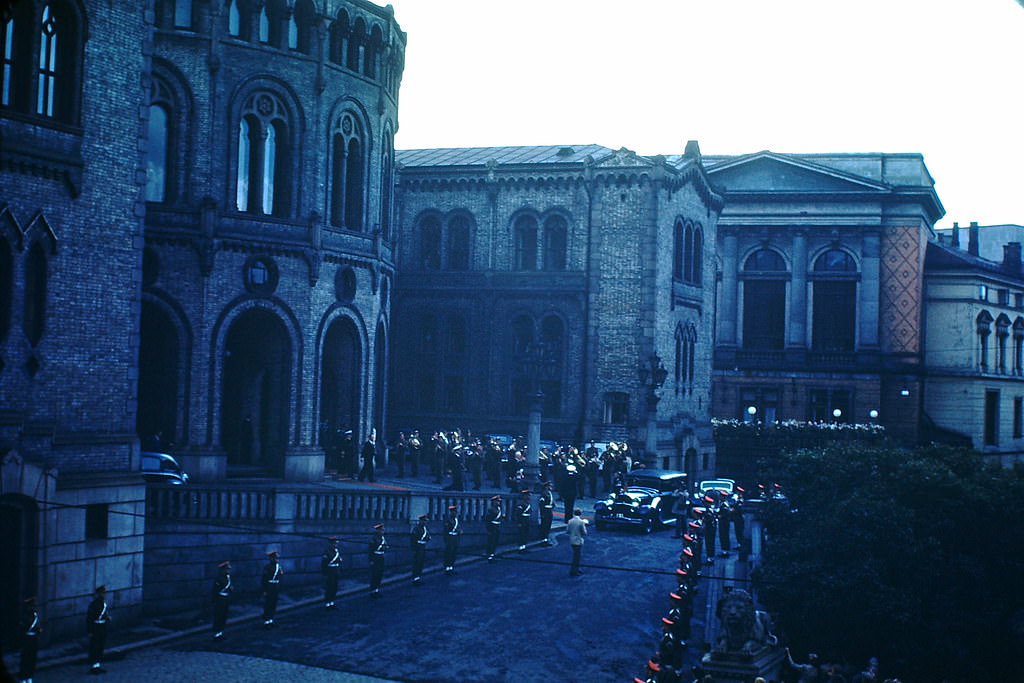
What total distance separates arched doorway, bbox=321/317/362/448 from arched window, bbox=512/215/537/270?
14.7 meters

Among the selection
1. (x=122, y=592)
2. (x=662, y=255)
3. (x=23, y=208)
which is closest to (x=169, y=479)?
(x=122, y=592)

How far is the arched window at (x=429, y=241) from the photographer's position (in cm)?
5306

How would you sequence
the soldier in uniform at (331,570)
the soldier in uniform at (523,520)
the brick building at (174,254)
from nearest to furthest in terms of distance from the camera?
the brick building at (174,254), the soldier in uniform at (331,570), the soldier in uniform at (523,520)

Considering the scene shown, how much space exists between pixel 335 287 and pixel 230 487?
38.2ft

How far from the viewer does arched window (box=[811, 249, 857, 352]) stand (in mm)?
64938

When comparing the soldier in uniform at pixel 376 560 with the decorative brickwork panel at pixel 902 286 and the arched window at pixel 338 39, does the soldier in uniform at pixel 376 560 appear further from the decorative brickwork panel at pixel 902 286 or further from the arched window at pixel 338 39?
the decorative brickwork panel at pixel 902 286

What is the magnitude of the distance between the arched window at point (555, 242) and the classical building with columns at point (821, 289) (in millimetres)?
18231

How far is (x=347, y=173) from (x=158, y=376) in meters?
9.79

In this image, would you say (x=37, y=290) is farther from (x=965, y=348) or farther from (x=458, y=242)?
(x=965, y=348)

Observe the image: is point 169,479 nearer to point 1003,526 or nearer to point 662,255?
point 1003,526

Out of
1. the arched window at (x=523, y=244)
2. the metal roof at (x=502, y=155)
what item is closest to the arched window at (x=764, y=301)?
the metal roof at (x=502, y=155)

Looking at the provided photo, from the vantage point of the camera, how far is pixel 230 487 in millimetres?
26703

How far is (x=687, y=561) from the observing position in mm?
25984

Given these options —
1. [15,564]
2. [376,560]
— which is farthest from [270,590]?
[15,564]
